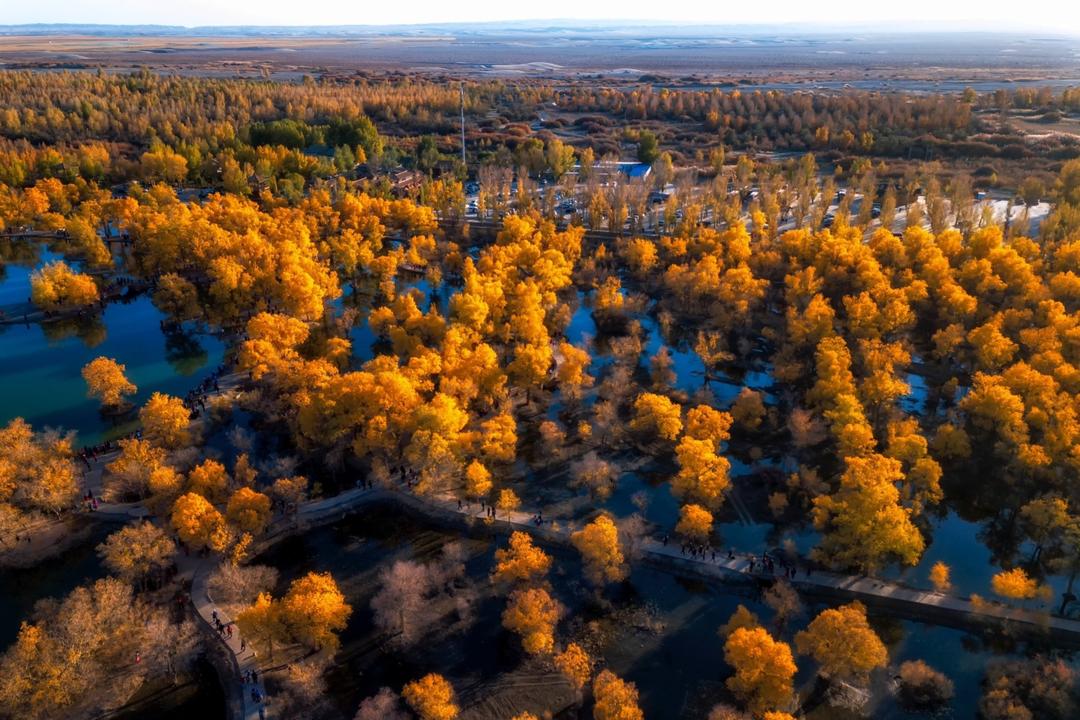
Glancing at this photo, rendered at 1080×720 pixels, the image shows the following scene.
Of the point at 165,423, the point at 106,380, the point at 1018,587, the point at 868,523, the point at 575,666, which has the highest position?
the point at 106,380

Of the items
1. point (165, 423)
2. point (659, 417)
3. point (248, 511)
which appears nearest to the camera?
point (248, 511)

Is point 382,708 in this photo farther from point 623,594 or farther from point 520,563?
point 623,594

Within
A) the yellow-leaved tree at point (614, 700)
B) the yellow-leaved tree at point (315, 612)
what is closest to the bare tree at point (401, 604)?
the yellow-leaved tree at point (315, 612)

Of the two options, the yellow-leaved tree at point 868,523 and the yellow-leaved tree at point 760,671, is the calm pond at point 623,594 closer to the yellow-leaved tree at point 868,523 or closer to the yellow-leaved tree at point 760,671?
the yellow-leaved tree at point 760,671

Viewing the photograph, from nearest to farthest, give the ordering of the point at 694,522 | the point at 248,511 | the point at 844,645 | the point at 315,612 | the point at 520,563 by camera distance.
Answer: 1. the point at 844,645
2. the point at 315,612
3. the point at 520,563
4. the point at 248,511
5. the point at 694,522

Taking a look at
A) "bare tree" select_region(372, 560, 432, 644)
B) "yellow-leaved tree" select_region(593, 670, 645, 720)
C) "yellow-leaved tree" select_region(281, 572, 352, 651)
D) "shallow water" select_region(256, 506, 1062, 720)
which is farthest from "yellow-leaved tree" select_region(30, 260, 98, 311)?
"yellow-leaved tree" select_region(593, 670, 645, 720)

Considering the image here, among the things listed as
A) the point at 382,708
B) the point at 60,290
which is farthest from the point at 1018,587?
the point at 60,290

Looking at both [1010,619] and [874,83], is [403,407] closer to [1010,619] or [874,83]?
[1010,619]

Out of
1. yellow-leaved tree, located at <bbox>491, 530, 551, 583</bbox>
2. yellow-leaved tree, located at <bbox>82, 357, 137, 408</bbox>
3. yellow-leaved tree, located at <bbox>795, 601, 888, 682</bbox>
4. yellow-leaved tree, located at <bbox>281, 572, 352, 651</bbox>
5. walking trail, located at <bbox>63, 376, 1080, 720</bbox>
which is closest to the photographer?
yellow-leaved tree, located at <bbox>795, 601, 888, 682</bbox>

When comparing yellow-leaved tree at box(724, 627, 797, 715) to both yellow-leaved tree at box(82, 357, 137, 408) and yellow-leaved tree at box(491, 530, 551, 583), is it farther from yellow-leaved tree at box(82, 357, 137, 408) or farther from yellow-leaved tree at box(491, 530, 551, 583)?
yellow-leaved tree at box(82, 357, 137, 408)
